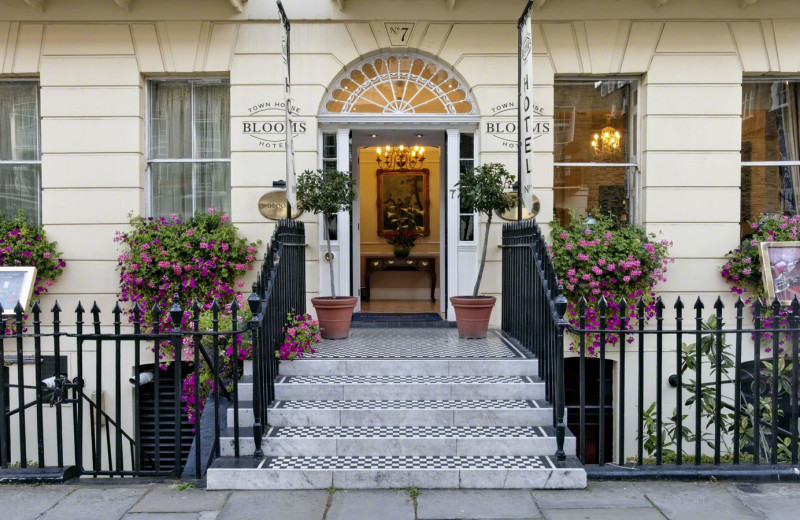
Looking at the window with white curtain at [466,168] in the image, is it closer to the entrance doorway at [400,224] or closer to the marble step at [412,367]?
the marble step at [412,367]

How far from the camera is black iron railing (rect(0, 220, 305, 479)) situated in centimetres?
508

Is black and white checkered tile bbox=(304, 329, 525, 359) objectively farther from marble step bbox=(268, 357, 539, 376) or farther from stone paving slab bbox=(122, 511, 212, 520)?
stone paving slab bbox=(122, 511, 212, 520)

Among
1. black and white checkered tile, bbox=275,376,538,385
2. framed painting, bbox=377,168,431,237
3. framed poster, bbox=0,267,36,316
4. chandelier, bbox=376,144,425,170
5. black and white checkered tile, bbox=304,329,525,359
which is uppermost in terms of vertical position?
chandelier, bbox=376,144,425,170

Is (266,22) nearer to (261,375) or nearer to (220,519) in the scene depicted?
(261,375)

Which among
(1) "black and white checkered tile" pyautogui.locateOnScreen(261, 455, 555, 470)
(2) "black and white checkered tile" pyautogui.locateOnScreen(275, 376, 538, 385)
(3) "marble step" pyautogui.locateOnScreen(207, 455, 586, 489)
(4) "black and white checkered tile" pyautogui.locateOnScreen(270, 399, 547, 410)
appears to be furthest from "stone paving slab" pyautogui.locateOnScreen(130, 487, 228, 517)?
(2) "black and white checkered tile" pyautogui.locateOnScreen(275, 376, 538, 385)

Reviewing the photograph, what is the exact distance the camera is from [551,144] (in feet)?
27.0

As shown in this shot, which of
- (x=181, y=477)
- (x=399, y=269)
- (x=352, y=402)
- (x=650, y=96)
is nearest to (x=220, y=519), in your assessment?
(x=181, y=477)

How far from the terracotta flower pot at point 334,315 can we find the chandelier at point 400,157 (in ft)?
19.9

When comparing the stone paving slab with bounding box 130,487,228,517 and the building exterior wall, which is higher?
the building exterior wall

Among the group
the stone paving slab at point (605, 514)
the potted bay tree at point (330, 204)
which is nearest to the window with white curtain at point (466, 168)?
the potted bay tree at point (330, 204)

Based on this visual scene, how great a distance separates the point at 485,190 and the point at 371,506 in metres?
3.70

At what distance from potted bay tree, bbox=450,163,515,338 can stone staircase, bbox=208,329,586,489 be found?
2.47ft

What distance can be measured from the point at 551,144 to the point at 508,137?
0.52 metres

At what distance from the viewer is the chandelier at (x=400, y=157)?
42.7 feet
